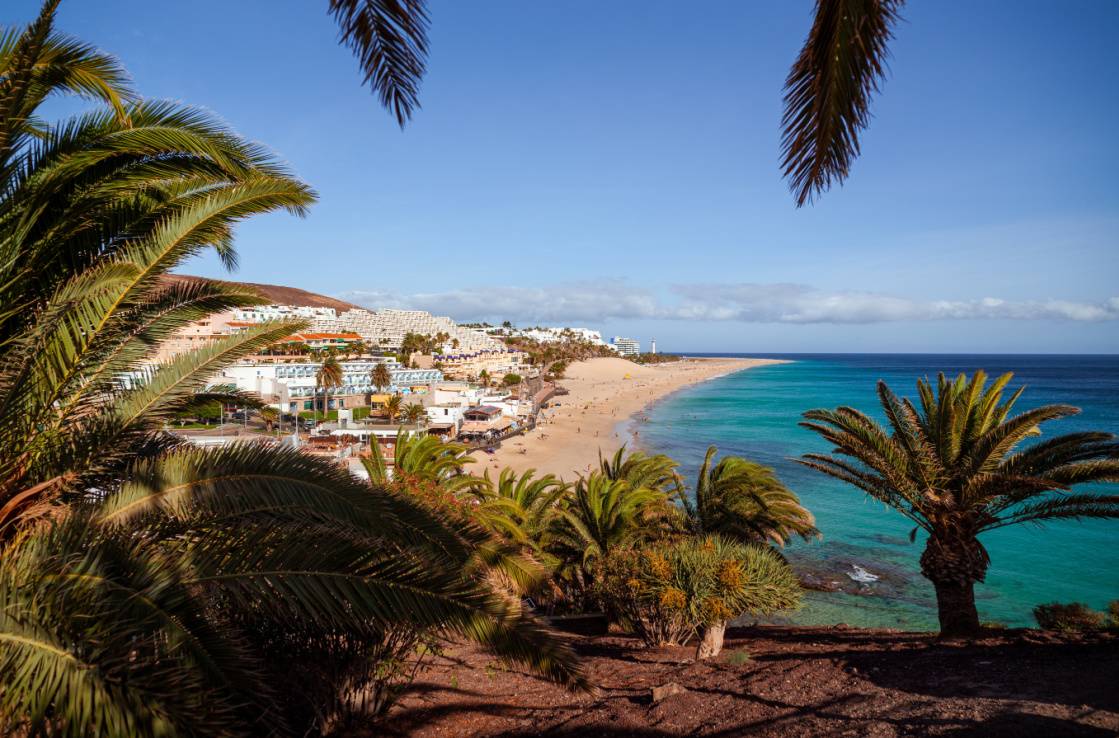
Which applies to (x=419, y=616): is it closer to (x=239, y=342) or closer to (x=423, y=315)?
(x=239, y=342)

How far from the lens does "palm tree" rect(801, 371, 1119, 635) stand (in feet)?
24.9

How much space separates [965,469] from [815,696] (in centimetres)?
436

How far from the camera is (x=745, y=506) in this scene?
12023mm

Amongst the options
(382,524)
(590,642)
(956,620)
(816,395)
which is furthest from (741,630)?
(816,395)

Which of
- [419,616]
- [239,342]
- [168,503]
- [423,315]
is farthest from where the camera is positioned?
[423,315]

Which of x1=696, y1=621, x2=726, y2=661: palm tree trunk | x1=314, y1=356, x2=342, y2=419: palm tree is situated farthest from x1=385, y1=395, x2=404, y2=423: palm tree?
x1=696, y1=621, x2=726, y2=661: palm tree trunk

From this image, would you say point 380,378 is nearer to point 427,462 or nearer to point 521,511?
point 427,462

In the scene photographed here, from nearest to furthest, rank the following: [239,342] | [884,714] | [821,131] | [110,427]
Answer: [821,131] < [110,427] < [239,342] < [884,714]

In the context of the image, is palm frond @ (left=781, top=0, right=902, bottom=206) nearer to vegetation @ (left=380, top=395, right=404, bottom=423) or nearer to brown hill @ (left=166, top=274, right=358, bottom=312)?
vegetation @ (left=380, top=395, right=404, bottom=423)

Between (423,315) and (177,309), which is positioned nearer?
(177,309)

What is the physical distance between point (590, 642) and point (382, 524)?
24.8 feet

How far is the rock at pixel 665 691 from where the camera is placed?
18.9ft

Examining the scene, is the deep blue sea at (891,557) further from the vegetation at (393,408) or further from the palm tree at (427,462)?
the vegetation at (393,408)

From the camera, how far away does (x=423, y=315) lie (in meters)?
167
